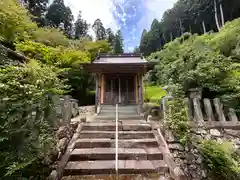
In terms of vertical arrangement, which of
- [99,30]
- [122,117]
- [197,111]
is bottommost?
[122,117]

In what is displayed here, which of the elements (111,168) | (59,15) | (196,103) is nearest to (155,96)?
(196,103)

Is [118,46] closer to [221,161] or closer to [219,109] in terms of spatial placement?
[219,109]

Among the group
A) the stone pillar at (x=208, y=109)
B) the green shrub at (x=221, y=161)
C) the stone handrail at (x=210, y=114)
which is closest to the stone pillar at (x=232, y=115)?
the stone handrail at (x=210, y=114)

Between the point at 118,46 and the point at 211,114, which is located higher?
the point at 118,46

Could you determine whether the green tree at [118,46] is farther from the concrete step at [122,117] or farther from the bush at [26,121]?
the bush at [26,121]

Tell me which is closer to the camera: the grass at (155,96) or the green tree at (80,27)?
the grass at (155,96)

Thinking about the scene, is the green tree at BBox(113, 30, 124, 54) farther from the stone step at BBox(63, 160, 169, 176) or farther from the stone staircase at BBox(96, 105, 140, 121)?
the stone step at BBox(63, 160, 169, 176)

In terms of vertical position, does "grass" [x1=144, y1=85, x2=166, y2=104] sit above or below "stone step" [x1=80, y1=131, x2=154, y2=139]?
above

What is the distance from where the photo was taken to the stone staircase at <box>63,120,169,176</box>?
271cm

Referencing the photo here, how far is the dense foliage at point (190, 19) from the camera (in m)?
18.4

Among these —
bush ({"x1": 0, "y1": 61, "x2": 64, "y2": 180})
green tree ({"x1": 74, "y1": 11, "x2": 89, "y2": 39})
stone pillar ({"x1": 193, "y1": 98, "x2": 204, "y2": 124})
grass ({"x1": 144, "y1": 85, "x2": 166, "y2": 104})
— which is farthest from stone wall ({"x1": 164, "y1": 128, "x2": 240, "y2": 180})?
green tree ({"x1": 74, "y1": 11, "x2": 89, "y2": 39})

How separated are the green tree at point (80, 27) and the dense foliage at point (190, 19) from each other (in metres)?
10.1

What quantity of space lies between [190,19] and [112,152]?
24553 mm

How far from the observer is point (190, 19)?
21.8 m
